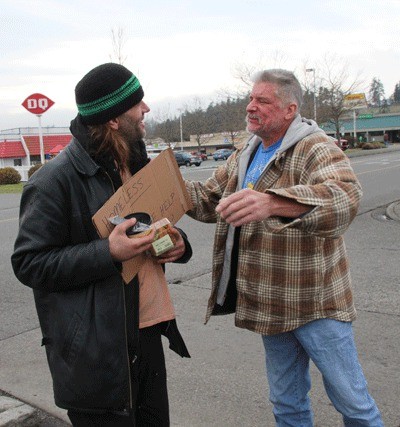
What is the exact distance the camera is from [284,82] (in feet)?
7.78

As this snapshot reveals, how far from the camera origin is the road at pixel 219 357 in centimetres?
350

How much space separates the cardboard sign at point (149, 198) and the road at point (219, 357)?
164cm

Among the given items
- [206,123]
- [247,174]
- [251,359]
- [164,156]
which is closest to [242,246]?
[247,174]

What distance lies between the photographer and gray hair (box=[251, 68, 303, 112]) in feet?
7.76

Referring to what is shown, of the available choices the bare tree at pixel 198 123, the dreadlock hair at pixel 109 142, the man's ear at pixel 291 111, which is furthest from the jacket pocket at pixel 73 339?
the bare tree at pixel 198 123

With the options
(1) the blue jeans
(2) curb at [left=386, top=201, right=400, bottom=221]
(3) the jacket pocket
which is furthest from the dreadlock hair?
(2) curb at [left=386, top=201, right=400, bottom=221]

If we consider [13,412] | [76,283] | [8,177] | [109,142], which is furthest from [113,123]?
[8,177]

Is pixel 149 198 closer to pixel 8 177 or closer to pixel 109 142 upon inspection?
pixel 109 142

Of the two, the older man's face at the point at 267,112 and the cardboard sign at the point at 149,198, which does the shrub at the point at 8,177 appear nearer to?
the cardboard sign at the point at 149,198

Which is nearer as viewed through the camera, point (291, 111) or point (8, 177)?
point (291, 111)

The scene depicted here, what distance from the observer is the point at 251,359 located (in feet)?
13.9

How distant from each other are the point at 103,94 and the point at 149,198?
433 mm

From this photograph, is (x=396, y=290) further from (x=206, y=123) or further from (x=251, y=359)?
(x=206, y=123)

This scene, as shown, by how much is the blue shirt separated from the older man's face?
0.26ft
